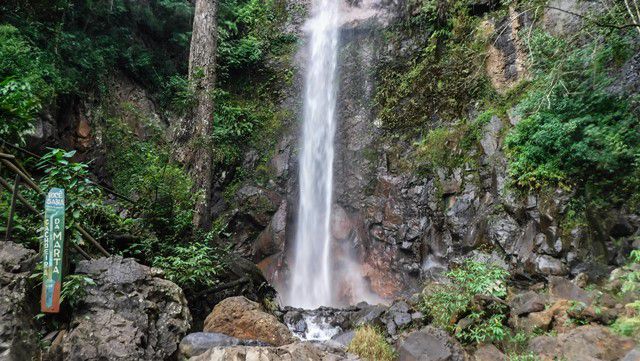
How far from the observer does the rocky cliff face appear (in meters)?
6.16

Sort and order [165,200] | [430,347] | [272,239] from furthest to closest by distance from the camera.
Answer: [272,239] < [165,200] < [430,347]

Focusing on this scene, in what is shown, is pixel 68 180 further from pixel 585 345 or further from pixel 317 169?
pixel 317 169

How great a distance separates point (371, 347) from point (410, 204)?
4406 mm

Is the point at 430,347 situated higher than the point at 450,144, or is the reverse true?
the point at 450,144

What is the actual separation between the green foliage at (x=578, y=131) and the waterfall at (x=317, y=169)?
5174mm

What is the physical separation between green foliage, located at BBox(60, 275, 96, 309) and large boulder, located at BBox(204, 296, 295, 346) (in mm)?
1840

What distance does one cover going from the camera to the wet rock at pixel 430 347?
4.92 metres

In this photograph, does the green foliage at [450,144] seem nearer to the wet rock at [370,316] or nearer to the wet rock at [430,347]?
the wet rock at [370,316]

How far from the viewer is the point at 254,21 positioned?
13.6 meters

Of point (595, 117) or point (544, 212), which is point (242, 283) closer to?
point (544, 212)

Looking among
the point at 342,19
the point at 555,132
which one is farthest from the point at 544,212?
the point at 342,19

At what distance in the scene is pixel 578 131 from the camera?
20.3 ft

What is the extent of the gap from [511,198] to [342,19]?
8.99 m

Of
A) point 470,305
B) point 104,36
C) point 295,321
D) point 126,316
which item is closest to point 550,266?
point 470,305
